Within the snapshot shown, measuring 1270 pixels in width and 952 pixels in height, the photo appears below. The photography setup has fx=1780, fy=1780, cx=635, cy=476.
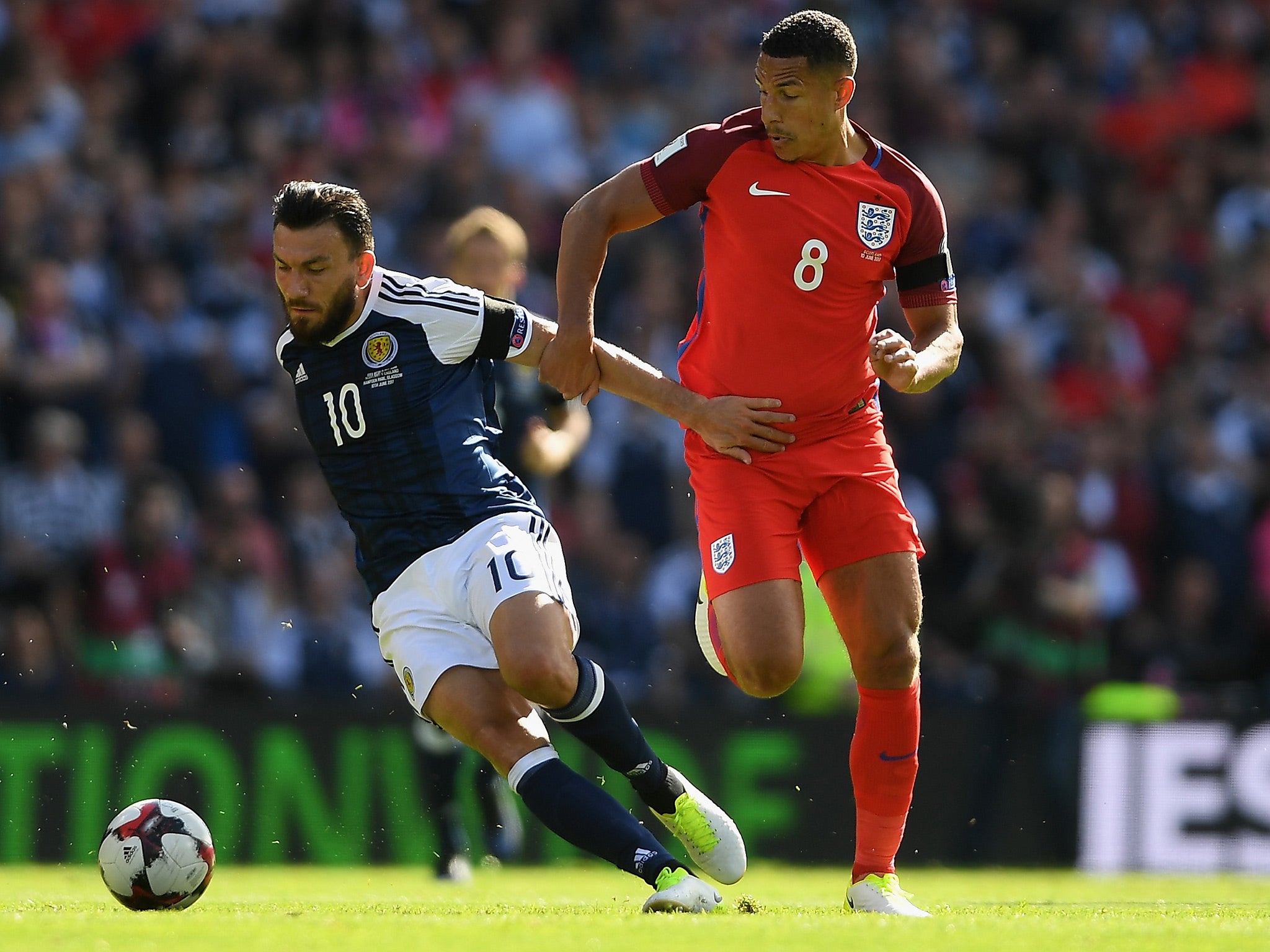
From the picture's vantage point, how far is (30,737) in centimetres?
909

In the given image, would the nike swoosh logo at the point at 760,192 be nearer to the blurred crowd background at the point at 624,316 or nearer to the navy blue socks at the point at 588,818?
the navy blue socks at the point at 588,818

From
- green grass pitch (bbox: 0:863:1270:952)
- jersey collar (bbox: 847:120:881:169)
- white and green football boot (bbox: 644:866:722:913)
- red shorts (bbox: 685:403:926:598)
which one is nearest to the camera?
green grass pitch (bbox: 0:863:1270:952)

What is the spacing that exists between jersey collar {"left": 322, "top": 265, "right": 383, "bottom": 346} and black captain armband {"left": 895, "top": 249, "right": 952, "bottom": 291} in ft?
5.52

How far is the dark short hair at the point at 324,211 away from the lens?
5480mm

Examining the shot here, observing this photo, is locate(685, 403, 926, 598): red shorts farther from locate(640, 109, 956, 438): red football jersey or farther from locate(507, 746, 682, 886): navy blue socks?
locate(507, 746, 682, 886): navy blue socks

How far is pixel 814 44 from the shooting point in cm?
542

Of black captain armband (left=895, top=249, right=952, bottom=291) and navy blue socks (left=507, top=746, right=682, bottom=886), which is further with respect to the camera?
black captain armband (left=895, top=249, right=952, bottom=291)

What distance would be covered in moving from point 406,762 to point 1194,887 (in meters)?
3.96

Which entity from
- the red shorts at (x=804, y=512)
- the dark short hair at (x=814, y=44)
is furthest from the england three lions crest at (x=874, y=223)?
the red shorts at (x=804, y=512)

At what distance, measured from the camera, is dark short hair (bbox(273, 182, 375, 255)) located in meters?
5.48

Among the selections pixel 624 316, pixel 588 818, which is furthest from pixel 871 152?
pixel 624 316

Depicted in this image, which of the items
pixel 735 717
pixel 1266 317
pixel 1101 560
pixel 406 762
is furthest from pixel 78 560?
pixel 1266 317

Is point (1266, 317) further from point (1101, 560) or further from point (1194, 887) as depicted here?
point (1194, 887)

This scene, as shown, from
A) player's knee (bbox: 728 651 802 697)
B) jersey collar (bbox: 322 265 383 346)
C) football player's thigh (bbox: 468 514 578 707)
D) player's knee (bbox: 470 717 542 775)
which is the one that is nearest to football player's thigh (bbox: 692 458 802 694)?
player's knee (bbox: 728 651 802 697)
